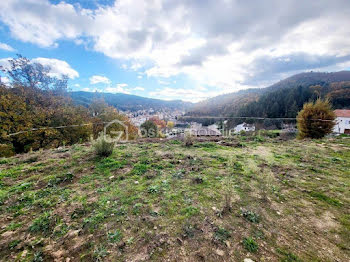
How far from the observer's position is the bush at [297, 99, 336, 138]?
8.30m

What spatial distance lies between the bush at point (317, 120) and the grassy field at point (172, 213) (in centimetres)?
689

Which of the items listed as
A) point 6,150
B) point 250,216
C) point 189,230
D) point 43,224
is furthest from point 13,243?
point 6,150

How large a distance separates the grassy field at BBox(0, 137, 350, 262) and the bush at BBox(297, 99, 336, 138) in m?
6.89

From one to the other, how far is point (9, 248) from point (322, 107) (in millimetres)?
13001

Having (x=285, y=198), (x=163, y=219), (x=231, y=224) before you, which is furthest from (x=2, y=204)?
(x=285, y=198)

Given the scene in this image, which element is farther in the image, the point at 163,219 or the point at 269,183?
the point at 269,183

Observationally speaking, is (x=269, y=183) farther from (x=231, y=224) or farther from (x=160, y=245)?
(x=160, y=245)

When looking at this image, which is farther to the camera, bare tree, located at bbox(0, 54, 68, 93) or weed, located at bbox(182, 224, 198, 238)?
bare tree, located at bbox(0, 54, 68, 93)

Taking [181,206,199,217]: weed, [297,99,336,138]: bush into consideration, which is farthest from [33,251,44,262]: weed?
[297,99,336,138]: bush

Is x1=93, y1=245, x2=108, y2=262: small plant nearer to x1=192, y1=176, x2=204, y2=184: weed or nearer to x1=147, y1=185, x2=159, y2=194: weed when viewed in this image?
x1=147, y1=185, x2=159, y2=194: weed

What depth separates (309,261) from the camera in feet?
4.26

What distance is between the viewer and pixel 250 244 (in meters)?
1.46

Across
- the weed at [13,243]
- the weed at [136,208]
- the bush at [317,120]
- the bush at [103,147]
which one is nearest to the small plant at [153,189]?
the weed at [136,208]

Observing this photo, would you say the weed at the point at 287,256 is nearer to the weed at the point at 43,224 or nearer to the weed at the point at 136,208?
the weed at the point at 136,208
